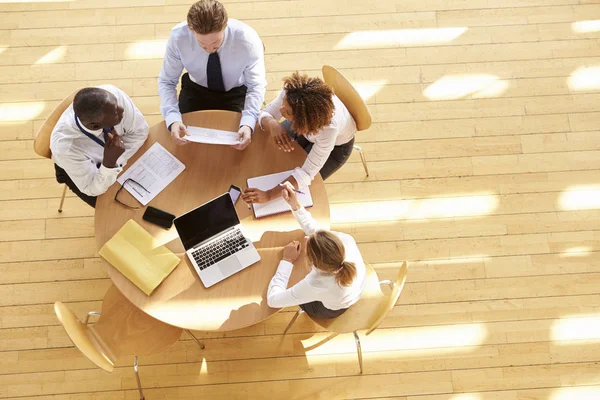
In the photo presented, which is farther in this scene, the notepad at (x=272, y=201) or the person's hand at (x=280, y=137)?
the person's hand at (x=280, y=137)

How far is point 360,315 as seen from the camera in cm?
341

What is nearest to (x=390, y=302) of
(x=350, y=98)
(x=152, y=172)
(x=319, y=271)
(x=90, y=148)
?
(x=319, y=271)

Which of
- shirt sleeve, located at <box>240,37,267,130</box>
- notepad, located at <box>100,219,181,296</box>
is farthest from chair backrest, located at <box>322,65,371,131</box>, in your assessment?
notepad, located at <box>100,219,181,296</box>

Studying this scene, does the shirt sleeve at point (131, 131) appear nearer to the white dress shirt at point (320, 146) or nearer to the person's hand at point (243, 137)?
the person's hand at point (243, 137)

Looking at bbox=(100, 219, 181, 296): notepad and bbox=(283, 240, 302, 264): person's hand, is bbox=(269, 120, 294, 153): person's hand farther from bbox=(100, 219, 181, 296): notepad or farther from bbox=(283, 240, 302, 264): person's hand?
bbox=(100, 219, 181, 296): notepad

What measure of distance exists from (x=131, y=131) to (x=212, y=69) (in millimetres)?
Result: 684

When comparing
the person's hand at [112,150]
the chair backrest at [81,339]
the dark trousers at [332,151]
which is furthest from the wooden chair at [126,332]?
the dark trousers at [332,151]

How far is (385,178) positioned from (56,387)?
108 inches

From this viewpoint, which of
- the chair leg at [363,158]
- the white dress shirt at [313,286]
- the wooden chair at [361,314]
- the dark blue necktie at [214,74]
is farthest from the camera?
the chair leg at [363,158]

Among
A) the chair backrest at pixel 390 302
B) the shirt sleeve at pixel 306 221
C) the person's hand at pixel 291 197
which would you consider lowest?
the chair backrest at pixel 390 302

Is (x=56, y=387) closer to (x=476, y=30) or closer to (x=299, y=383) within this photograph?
(x=299, y=383)

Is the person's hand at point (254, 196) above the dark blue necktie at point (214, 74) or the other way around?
the other way around

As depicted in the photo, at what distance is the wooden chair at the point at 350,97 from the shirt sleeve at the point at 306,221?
75 centimetres

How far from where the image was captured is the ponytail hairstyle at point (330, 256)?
274cm
